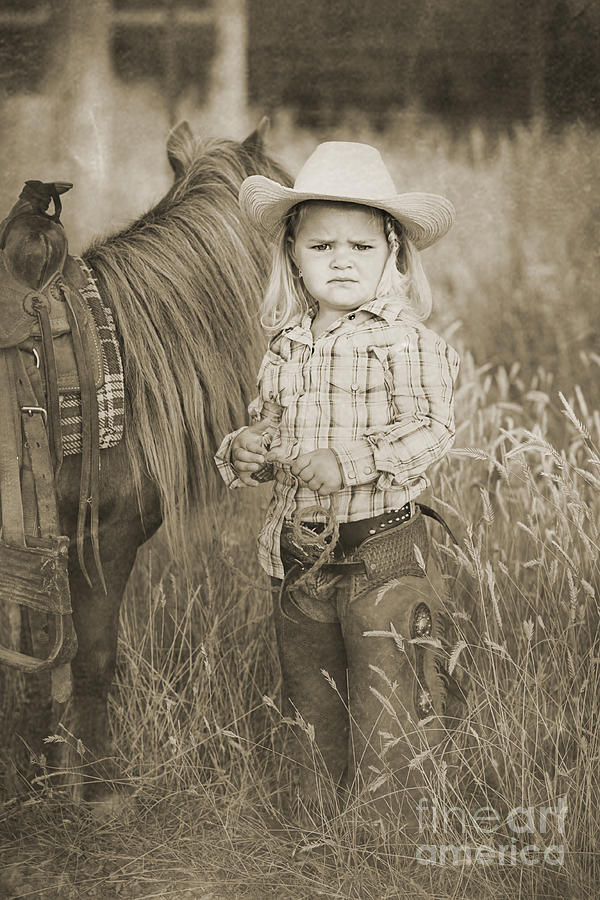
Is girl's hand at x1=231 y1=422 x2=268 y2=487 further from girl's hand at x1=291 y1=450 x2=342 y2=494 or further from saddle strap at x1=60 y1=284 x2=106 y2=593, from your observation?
saddle strap at x1=60 y1=284 x2=106 y2=593

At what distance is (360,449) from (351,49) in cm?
137

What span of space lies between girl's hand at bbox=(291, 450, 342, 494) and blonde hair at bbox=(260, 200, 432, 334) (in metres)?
0.34

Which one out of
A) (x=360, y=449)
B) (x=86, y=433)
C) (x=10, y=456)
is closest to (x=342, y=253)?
(x=360, y=449)

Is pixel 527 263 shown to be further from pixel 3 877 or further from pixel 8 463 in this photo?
pixel 3 877

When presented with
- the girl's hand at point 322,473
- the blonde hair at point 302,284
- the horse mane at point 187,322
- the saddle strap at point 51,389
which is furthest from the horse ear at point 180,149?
the girl's hand at point 322,473

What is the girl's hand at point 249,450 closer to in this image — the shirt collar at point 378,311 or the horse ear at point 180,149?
the shirt collar at point 378,311

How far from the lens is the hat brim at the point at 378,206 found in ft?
5.18

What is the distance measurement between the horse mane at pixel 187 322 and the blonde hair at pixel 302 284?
22cm

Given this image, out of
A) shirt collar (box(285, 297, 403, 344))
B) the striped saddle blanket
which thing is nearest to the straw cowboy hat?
shirt collar (box(285, 297, 403, 344))

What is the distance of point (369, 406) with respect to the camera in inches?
62.0

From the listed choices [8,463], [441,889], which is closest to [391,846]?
[441,889]

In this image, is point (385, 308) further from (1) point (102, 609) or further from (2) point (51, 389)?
(1) point (102, 609)

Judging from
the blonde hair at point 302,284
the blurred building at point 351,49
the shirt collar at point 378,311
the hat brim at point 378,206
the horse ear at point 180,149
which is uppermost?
the blurred building at point 351,49

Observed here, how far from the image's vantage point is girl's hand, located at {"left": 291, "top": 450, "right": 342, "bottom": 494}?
1.50m
